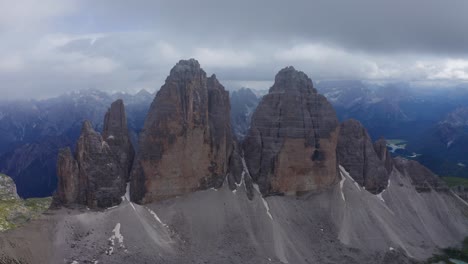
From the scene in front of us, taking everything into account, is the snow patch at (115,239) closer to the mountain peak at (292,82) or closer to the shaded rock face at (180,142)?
the shaded rock face at (180,142)

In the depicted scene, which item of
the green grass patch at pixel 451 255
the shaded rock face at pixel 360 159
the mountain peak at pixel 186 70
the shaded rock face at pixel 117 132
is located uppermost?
the mountain peak at pixel 186 70

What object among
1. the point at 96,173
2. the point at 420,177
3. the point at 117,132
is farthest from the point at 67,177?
the point at 420,177

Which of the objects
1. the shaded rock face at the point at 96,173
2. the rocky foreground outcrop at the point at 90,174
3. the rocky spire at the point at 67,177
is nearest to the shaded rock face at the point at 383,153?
the rocky foreground outcrop at the point at 90,174

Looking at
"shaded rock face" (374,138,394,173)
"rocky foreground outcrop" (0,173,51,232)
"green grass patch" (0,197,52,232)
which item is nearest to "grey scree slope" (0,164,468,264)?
"shaded rock face" (374,138,394,173)

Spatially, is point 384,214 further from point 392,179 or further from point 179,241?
point 179,241

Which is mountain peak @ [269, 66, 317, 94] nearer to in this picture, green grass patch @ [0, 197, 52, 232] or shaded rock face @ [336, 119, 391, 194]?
shaded rock face @ [336, 119, 391, 194]

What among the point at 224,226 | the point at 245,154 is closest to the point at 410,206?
the point at 245,154
